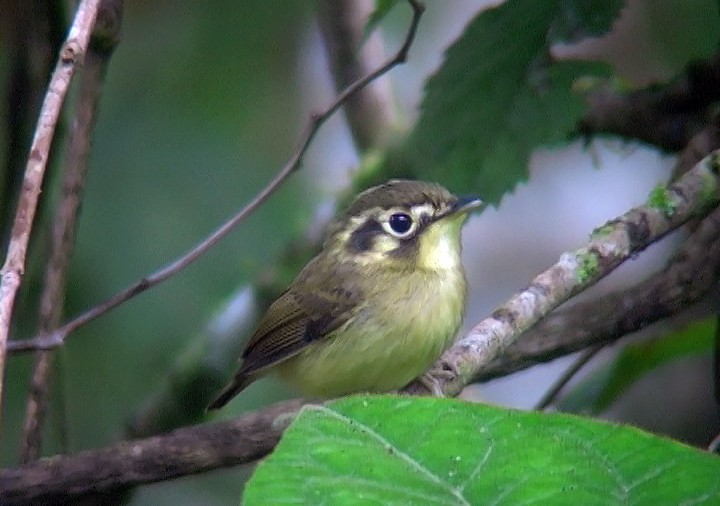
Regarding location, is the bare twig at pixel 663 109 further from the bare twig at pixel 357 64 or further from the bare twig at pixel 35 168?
the bare twig at pixel 35 168

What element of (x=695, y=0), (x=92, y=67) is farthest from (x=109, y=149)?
(x=695, y=0)

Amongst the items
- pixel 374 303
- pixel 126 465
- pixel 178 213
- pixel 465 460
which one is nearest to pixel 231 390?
pixel 374 303

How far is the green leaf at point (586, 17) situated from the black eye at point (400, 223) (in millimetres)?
738

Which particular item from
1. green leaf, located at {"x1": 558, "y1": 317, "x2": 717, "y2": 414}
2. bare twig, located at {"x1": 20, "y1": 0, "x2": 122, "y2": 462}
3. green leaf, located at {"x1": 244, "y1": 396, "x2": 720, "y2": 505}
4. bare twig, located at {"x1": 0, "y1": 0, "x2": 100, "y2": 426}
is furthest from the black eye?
green leaf, located at {"x1": 244, "y1": 396, "x2": 720, "y2": 505}

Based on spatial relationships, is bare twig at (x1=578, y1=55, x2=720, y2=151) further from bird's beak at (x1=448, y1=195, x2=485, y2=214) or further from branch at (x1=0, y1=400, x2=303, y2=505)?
branch at (x1=0, y1=400, x2=303, y2=505)

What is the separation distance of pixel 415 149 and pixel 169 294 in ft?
3.79

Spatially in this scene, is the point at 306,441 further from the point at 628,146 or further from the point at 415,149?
the point at 628,146

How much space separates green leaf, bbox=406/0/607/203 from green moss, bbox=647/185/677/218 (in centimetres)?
50

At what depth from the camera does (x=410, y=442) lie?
5.64ft

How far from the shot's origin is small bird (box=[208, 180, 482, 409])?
3.47 metres

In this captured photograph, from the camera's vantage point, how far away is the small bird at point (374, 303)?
3.47 meters

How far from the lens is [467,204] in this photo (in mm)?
3396

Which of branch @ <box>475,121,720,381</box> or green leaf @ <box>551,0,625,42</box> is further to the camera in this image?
green leaf @ <box>551,0,625,42</box>

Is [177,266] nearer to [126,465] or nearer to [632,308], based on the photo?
[126,465]
